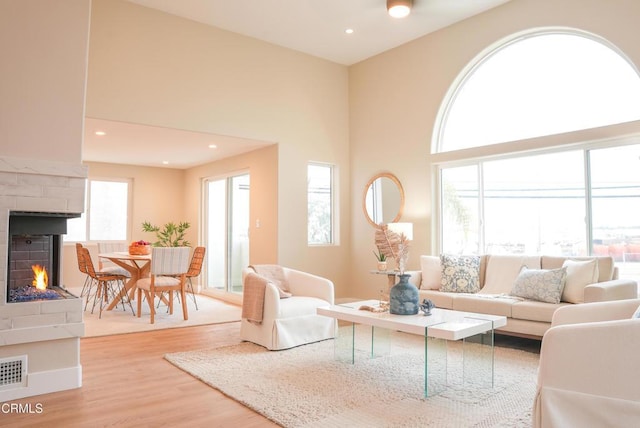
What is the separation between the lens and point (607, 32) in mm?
4344

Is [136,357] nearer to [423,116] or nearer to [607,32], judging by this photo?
[423,116]

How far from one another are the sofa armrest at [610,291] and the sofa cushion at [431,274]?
5.67ft

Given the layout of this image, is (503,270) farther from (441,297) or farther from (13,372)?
(13,372)

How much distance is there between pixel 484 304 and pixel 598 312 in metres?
1.75

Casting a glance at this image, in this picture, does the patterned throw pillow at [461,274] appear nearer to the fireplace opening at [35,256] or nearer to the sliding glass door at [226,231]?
the sliding glass door at [226,231]

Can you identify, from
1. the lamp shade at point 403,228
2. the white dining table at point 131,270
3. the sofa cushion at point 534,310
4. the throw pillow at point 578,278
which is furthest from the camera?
the white dining table at point 131,270

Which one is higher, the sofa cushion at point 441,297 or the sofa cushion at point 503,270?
the sofa cushion at point 503,270

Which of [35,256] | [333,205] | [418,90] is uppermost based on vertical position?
[418,90]

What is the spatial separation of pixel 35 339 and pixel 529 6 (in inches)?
222

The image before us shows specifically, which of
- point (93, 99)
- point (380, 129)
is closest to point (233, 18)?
point (93, 99)

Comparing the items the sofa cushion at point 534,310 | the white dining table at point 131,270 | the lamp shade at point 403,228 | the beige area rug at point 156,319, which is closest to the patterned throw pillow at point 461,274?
the lamp shade at point 403,228

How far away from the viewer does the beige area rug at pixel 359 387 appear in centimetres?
267

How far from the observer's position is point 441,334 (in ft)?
9.86

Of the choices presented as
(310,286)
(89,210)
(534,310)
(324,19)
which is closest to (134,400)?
(310,286)
